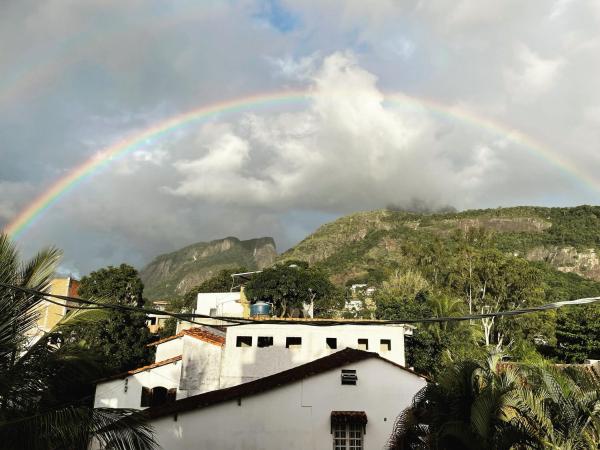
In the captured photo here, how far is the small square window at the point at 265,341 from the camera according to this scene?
30453 millimetres

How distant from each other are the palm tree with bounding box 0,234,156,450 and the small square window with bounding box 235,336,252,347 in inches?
798

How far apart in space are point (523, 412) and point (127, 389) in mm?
22063

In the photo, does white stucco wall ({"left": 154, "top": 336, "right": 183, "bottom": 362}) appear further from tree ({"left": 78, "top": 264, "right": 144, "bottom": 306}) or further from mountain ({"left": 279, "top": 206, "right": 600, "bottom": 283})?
mountain ({"left": 279, "top": 206, "right": 600, "bottom": 283})

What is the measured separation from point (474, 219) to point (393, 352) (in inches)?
6400

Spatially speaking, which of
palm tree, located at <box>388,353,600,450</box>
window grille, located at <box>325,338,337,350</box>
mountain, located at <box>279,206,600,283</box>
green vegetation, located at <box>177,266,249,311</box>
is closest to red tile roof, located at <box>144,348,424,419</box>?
window grille, located at <box>325,338,337,350</box>

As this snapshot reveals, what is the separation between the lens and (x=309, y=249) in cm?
19688

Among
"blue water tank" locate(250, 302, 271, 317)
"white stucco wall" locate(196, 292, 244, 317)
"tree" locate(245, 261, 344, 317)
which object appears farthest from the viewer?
"tree" locate(245, 261, 344, 317)

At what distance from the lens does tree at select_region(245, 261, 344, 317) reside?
171 feet

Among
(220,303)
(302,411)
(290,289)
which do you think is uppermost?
(290,289)

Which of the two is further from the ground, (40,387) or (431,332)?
(431,332)

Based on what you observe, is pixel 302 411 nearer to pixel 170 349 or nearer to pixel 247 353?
pixel 247 353

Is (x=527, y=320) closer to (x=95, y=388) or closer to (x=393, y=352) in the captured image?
(x=393, y=352)

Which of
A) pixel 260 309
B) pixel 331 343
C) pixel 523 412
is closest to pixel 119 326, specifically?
pixel 260 309

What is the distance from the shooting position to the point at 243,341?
1208 inches
